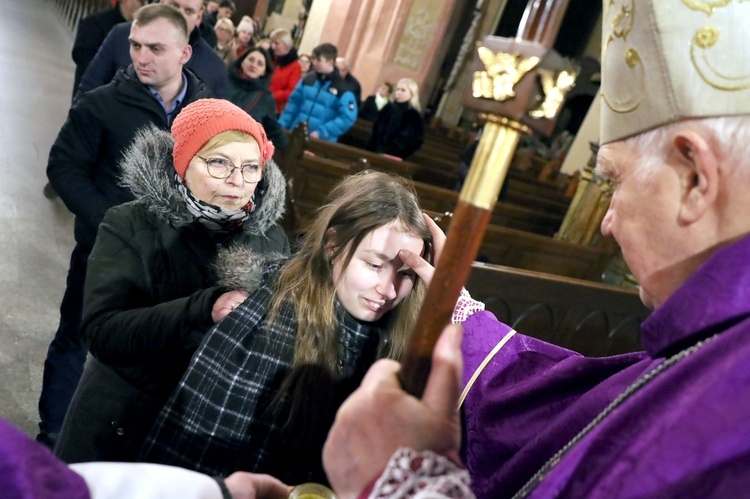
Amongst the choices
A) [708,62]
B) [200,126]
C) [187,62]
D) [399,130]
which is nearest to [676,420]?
[708,62]

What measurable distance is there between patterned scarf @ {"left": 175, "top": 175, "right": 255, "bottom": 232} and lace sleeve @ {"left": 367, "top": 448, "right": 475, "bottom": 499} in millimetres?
1216

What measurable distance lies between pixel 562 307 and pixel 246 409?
3108 mm

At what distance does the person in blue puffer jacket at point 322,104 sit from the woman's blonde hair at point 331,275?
16.1ft

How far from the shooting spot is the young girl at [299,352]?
1.46 meters

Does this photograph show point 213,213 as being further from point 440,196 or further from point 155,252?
point 440,196

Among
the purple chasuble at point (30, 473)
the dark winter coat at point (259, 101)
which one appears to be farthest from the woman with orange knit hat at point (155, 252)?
the dark winter coat at point (259, 101)

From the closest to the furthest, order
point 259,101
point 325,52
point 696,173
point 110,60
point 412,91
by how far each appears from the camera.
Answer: point 696,173
point 110,60
point 259,101
point 325,52
point 412,91

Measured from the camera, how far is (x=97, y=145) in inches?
100

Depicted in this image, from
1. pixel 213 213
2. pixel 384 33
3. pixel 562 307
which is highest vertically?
pixel 384 33

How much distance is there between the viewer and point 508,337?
1554mm

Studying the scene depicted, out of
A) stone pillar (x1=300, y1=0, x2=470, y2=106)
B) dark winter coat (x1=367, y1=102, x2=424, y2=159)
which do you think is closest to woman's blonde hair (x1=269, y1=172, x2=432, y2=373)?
dark winter coat (x1=367, y1=102, x2=424, y2=159)

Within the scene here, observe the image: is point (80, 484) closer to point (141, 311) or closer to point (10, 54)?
point (141, 311)

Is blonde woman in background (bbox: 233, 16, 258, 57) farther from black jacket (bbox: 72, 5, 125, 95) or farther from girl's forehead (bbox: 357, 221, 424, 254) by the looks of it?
girl's forehead (bbox: 357, 221, 424, 254)

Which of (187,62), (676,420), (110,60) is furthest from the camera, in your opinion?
(187,62)
